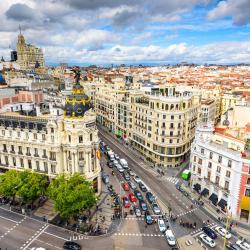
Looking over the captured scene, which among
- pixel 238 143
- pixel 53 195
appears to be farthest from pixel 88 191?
pixel 238 143

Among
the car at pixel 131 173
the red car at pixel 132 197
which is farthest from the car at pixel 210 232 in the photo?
the car at pixel 131 173

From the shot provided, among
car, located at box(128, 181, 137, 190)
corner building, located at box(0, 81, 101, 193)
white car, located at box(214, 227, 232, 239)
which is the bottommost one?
white car, located at box(214, 227, 232, 239)

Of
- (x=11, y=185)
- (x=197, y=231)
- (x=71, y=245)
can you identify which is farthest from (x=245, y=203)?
(x=11, y=185)

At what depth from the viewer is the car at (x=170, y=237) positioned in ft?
210

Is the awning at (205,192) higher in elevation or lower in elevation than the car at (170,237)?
higher

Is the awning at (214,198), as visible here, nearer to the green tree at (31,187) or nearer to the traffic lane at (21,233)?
the traffic lane at (21,233)

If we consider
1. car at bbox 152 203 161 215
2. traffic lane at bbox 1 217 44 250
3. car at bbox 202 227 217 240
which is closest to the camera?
traffic lane at bbox 1 217 44 250

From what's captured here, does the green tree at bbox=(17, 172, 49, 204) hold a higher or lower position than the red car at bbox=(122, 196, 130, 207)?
higher

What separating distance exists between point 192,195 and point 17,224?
56.0 meters

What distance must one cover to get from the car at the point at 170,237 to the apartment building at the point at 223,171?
20.8 m

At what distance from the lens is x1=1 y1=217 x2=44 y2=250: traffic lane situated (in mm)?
64188

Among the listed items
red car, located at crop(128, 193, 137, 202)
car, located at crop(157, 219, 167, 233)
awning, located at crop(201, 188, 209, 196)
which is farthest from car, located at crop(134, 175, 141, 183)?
car, located at crop(157, 219, 167, 233)

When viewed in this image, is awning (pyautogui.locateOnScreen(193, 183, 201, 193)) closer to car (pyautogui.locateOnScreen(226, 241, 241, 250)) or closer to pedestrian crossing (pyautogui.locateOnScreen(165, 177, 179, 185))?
pedestrian crossing (pyautogui.locateOnScreen(165, 177, 179, 185))

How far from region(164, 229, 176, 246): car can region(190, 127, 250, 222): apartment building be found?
2075 cm
